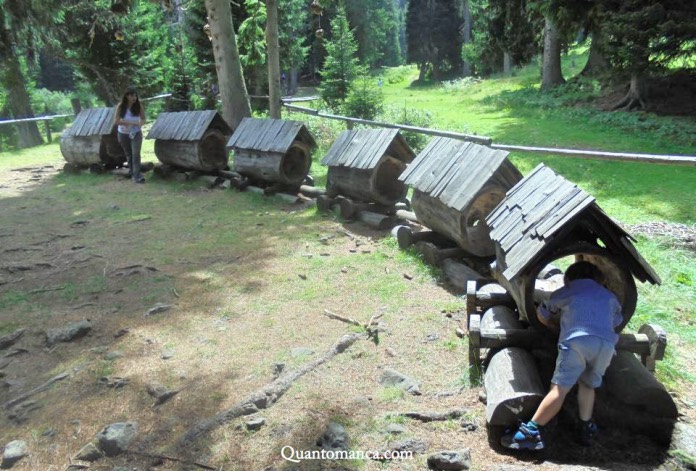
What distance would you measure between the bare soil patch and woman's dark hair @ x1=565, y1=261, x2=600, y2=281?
993 mm

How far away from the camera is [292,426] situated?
3.93 m

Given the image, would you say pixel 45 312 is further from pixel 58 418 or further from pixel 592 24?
pixel 592 24

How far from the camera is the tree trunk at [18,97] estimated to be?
65.1ft

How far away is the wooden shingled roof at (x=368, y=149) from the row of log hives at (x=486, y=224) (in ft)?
0.08

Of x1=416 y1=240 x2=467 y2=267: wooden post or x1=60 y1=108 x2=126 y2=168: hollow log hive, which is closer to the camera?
x1=416 y1=240 x2=467 y2=267: wooden post

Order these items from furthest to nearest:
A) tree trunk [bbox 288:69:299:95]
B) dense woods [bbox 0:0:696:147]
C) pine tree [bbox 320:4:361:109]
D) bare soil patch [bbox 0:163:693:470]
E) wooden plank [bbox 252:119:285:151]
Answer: tree trunk [bbox 288:69:299:95]
pine tree [bbox 320:4:361:109]
dense woods [bbox 0:0:696:147]
wooden plank [bbox 252:119:285:151]
bare soil patch [bbox 0:163:693:470]

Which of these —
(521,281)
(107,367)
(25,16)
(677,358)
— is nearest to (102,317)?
(107,367)

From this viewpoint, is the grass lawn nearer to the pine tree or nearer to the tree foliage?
the pine tree

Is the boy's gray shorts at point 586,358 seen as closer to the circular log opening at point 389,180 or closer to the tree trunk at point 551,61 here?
Answer: the circular log opening at point 389,180

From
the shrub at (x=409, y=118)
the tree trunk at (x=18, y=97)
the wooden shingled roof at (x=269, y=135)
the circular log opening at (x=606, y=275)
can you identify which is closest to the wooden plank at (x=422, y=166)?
the circular log opening at (x=606, y=275)

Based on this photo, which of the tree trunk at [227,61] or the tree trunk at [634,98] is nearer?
the tree trunk at [227,61]

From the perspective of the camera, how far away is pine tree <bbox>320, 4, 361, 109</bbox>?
61.1ft

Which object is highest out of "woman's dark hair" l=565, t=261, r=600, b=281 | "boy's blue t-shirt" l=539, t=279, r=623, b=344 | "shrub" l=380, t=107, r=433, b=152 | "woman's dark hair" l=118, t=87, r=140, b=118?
"woman's dark hair" l=118, t=87, r=140, b=118
